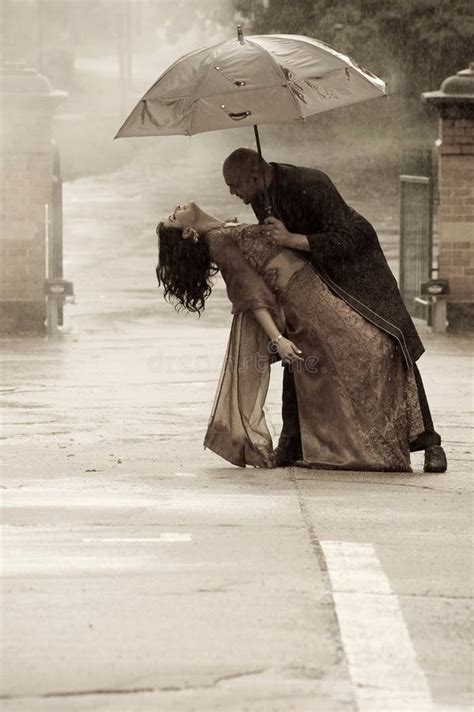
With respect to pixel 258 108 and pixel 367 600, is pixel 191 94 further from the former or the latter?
pixel 367 600

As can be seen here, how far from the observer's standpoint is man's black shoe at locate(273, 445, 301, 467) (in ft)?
26.5

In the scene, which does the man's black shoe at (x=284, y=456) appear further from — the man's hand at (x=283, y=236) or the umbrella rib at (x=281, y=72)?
the umbrella rib at (x=281, y=72)

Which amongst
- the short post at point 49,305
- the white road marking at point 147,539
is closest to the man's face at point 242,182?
the white road marking at point 147,539

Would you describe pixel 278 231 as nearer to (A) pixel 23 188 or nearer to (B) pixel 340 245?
(B) pixel 340 245

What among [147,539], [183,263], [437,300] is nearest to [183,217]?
[183,263]

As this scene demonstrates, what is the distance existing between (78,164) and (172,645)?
34.2m

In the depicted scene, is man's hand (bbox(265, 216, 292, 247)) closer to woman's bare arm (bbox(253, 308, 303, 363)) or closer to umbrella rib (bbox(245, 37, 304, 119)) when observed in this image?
woman's bare arm (bbox(253, 308, 303, 363))

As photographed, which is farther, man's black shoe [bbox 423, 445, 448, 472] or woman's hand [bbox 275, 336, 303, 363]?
man's black shoe [bbox 423, 445, 448, 472]

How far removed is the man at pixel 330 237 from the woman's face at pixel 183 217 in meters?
0.25

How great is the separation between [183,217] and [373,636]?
3321 mm

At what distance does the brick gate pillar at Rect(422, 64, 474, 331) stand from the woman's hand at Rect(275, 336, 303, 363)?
322 inches

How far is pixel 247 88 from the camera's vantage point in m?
7.49

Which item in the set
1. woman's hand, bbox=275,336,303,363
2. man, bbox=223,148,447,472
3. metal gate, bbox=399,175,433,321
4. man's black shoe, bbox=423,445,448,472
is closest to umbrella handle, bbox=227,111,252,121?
man, bbox=223,148,447,472

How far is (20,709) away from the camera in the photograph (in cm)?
426
